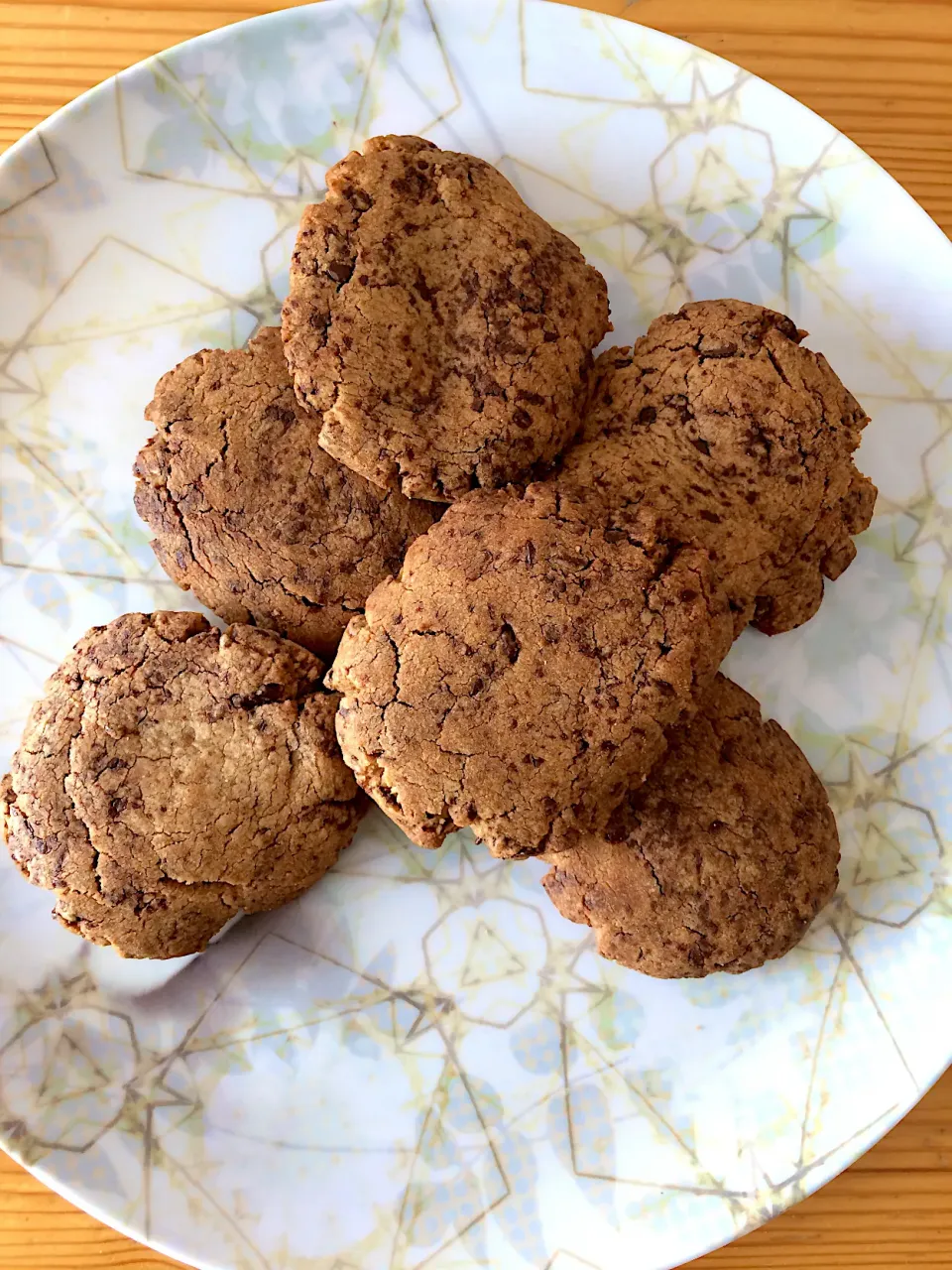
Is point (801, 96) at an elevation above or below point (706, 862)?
above

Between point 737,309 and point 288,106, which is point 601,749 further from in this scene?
point 288,106

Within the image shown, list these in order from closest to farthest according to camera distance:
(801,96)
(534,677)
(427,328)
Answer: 1. (534,677)
2. (427,328)
3. (801,96)

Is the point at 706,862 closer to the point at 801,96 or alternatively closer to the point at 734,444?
the point at 734,444

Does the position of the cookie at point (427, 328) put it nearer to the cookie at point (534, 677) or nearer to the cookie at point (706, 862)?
the cookie at point (534, 677)

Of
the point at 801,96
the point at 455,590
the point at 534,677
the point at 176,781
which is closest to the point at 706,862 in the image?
the point at 534,677

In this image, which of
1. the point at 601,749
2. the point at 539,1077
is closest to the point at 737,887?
the point at 601,749

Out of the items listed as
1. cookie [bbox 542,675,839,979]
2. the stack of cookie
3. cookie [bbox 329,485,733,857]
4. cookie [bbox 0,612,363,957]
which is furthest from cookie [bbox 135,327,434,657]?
cookie [bbox 542,675,839,979]

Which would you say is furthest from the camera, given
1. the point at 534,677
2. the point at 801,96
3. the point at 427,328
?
the point at 801,96
